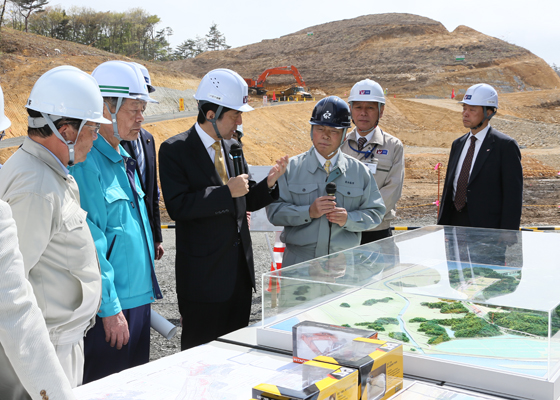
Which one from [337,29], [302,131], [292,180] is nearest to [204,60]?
[337,29]

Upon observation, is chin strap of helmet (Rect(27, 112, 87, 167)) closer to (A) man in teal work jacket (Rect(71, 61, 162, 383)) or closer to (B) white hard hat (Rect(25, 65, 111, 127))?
(B) white hard hat (Rect(25, 65, 111, 127))

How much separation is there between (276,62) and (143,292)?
68.4m

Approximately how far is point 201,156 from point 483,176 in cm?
277

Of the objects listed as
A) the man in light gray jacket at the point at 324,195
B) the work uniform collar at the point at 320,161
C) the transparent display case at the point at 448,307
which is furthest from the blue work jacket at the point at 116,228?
the work uniform collar at the point at 320,161

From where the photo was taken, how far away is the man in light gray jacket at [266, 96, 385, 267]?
370 centimetres

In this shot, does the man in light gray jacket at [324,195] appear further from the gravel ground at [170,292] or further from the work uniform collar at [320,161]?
the gravel ground at [170,292]

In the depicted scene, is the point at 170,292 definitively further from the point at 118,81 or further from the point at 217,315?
the point at 118,81

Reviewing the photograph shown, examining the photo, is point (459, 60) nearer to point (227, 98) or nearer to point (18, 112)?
point (18, 112)

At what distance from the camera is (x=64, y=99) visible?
2.39 m

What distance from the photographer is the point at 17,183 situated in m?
2.13

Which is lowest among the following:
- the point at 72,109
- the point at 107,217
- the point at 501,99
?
the point at 107,217

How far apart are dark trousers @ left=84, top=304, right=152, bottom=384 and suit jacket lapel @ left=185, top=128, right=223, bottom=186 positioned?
93cm

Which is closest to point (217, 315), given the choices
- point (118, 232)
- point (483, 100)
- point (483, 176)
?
point (118, 232)

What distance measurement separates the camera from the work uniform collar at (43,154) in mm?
2231
